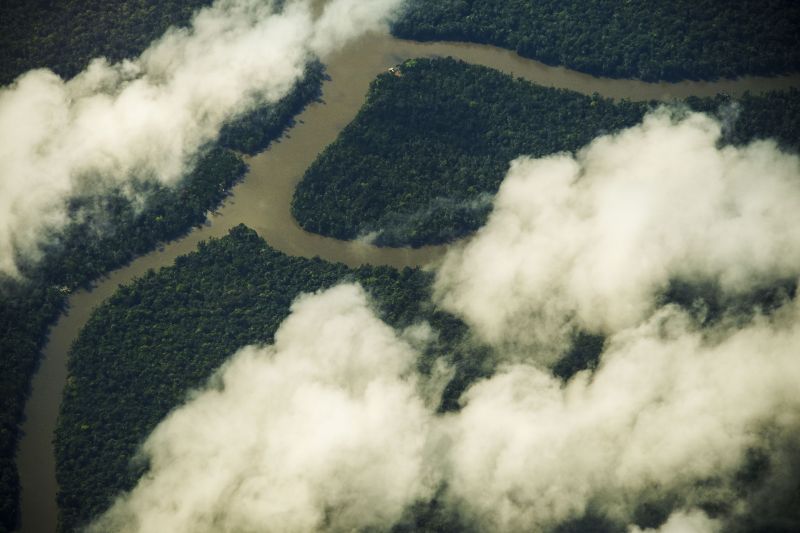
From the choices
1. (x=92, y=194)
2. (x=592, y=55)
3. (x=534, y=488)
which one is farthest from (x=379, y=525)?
(x=592, y=55)

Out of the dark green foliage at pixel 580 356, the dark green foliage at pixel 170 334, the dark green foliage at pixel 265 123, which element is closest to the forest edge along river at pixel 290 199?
→ the dark green foliage at pixel 265 123

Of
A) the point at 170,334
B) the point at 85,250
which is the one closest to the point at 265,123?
the point at 85,250

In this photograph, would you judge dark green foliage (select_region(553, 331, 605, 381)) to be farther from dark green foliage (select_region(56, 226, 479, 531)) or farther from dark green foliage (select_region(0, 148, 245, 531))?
dark green foliage (select_region(0, 148, 245, 531))

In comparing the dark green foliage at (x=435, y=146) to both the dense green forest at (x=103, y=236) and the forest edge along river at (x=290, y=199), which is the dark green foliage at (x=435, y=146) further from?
the dense green forest at (x=103, y=236)

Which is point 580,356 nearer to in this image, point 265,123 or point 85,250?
point 265,123

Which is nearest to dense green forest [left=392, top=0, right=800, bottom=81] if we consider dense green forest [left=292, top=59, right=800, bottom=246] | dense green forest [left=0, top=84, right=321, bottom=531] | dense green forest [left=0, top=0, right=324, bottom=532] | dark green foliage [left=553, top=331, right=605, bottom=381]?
dense green forest [left=292, top=59, right=800, bottom=246]

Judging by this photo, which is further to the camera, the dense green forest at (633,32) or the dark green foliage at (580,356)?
the dense green forest at (633,32)

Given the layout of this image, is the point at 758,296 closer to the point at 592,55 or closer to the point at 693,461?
the point at 693,461
